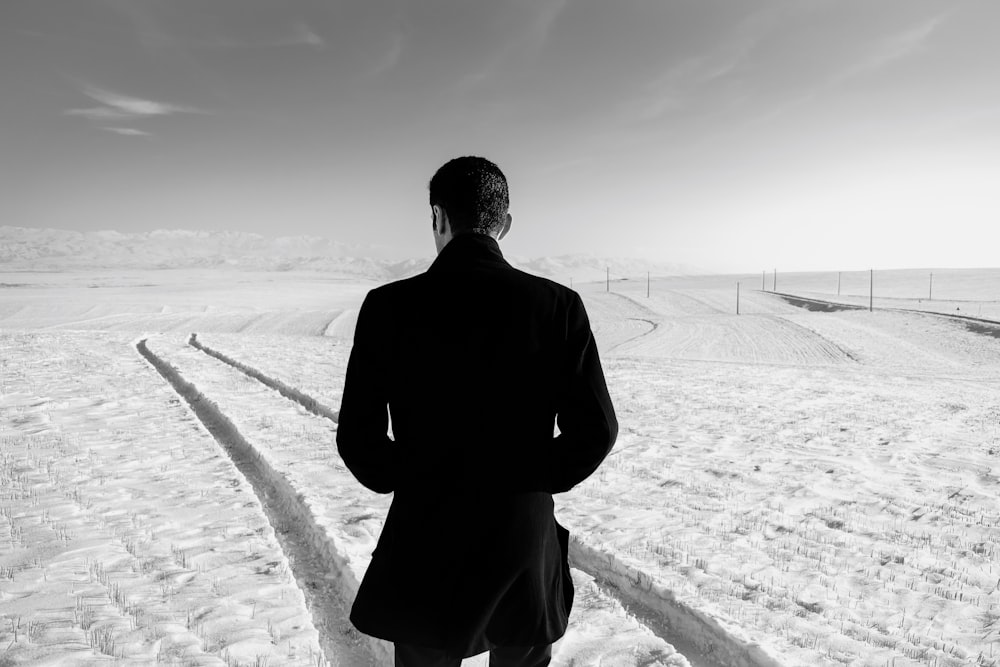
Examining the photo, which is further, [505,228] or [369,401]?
[505,228]

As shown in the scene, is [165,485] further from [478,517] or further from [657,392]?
[657,392]

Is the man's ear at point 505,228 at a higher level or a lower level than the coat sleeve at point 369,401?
higher

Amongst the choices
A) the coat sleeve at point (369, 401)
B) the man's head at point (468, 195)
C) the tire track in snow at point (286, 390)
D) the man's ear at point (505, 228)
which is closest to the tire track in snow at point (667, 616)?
the coat sleeve at point (369, 401)

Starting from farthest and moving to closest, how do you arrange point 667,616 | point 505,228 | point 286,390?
point 286,390, point 667,616, point 505,228

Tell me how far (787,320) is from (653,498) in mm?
50499

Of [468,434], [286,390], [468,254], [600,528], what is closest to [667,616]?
[600,528]

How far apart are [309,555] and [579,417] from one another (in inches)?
191

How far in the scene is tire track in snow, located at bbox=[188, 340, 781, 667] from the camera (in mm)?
4172

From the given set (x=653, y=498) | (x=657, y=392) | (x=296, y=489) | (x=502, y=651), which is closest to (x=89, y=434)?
(x=296, y=489)

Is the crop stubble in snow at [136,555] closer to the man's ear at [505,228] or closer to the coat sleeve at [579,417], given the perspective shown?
the coat sleeve at [579,417]

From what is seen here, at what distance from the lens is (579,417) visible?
190 centimetres

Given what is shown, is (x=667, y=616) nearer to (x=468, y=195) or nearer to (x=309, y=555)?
(x=309, y=555)

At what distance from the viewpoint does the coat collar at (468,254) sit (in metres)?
1.84

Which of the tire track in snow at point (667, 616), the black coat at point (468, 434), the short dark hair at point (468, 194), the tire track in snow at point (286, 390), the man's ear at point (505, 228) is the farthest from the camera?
the tire track in snow at point (286, 390)
